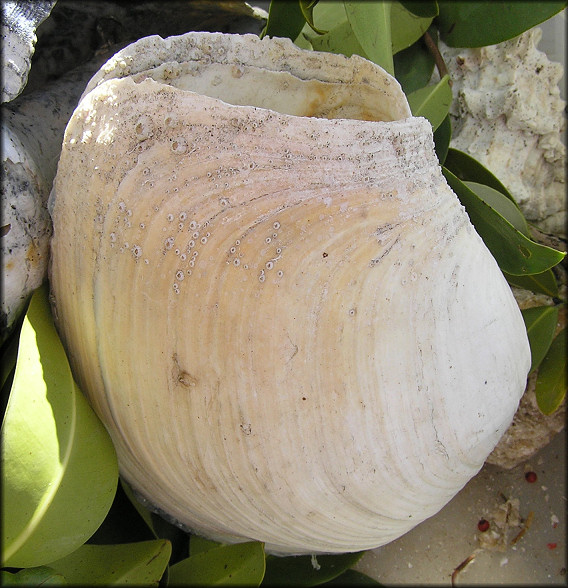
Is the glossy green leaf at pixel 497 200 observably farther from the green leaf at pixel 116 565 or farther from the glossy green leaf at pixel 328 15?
the green leaf at pixel 116 565

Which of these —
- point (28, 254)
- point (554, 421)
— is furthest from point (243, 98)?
point (554, 421)

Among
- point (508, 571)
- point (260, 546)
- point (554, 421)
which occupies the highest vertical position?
point (260, 546)

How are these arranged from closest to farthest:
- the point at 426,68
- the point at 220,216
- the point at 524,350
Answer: the point at 220,216, the point at 524,350, the point at 426,68

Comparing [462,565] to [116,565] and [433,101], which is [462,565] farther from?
[433,101]

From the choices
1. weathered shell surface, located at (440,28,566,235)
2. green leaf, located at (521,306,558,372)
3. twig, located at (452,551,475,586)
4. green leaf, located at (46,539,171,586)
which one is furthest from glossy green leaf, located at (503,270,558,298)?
green leaf, located at (46,539,171,586)

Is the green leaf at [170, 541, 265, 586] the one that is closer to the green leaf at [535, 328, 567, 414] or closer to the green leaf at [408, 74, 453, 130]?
the green leaf at [535, 328, 567, 414]

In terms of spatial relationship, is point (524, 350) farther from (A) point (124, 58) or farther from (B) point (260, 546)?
(A) point (124, 58)
